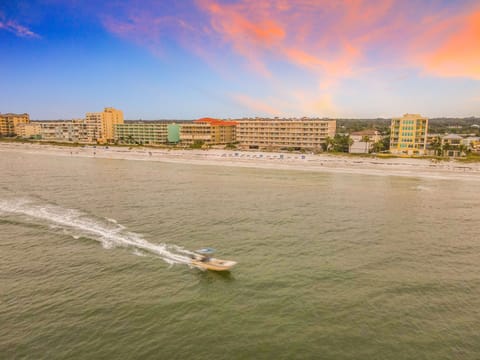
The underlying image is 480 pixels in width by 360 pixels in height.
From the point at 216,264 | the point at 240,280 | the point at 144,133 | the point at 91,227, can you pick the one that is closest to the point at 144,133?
the point at 144,133

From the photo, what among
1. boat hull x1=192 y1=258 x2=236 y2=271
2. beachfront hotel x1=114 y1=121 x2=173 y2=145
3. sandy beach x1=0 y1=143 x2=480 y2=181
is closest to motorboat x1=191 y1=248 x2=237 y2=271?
boat hull x1=192 y1=258 x2=236 y2=271

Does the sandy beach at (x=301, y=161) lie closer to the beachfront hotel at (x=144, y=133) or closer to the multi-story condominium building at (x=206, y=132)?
the multi-story condominium building at (x=206, y=132)

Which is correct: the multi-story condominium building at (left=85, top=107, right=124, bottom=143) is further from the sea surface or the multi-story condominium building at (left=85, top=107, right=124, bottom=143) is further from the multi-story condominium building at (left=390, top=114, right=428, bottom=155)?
the multi-story condominium building at (left=390, top=114, right=428, bottom=155)

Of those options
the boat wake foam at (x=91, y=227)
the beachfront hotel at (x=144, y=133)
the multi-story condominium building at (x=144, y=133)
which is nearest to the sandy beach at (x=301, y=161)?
the beachfront hotel at (x=144, y=133)

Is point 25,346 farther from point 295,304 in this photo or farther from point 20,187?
point 20,187

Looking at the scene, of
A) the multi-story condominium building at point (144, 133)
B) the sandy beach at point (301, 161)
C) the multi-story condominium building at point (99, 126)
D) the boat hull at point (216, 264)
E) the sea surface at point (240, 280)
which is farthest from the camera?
the multi-story condominium building at point (99, 126)

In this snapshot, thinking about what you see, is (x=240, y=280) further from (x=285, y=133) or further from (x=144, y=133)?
(x=144, y=133)
